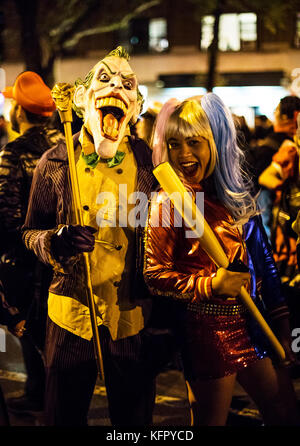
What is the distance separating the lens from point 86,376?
2938 mm

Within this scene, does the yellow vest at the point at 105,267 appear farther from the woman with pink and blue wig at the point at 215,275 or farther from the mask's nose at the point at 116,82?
the mask's nose at the point at 116,82

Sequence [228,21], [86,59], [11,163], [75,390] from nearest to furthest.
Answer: [75,390], [11,163], [228,21], [86,59]

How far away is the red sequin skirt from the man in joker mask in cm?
34

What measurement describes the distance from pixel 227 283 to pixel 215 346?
349 mm

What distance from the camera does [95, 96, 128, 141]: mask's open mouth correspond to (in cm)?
292

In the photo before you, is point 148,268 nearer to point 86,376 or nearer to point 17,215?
point 86,376

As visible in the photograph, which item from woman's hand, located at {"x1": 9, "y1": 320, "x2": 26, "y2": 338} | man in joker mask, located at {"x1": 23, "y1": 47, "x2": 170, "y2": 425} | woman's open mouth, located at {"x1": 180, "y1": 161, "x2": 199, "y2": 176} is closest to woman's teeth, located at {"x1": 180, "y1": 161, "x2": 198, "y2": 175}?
woman's open mouth, located at {"x1": 180, "y1": 161, "x2": 199, "y2": 176}

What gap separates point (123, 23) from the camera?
22.4 metres

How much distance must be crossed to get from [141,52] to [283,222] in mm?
24949

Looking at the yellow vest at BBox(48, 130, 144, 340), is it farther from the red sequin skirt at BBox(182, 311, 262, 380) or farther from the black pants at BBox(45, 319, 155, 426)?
the red sequin skirt at BBox(182, 311, 262, 380)

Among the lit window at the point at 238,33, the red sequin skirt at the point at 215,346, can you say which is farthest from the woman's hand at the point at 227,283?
the lit window at the point at 238,33

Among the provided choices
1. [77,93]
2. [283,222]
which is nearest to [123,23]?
[283,222]

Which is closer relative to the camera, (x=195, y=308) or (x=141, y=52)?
(x=195, y=308)

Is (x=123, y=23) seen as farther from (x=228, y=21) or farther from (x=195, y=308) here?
(x=195, y=308)
